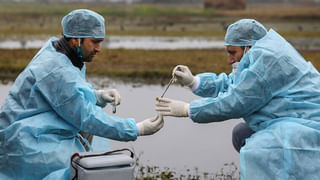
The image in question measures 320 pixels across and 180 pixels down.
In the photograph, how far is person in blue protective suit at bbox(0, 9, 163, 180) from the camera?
6090 mm

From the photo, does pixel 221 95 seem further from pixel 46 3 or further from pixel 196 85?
pixel 46 3

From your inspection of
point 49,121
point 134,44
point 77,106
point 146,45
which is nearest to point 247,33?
point 77,106

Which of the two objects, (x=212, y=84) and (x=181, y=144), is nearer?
(x=212, y=84)

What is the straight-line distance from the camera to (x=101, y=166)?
5562mm

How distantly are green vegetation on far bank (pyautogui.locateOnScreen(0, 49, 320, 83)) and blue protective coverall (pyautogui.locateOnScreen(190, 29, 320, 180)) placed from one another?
428 inches

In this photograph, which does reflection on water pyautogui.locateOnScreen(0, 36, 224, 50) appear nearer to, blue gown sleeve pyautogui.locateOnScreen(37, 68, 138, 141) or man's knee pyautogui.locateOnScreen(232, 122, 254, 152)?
man's knee pyautogui.locateOnScreen(232, 122, 254, 152)

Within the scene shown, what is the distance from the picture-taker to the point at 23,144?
6090 mm

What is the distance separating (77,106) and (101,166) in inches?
26.9

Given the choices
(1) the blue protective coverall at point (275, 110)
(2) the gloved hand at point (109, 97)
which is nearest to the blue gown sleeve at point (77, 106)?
(2) the gloved hand at point (109, 97)

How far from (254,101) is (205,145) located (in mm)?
4438

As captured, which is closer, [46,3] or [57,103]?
[57,103]

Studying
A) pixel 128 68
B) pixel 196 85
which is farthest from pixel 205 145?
pixel 128 68

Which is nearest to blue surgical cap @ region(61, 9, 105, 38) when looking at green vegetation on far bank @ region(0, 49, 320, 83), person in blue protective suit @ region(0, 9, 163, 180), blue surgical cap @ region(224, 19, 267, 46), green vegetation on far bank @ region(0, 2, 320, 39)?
person in blue protective suit @ region(0, 9, 163, 180)

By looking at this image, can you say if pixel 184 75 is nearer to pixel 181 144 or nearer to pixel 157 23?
pixel 181 144
